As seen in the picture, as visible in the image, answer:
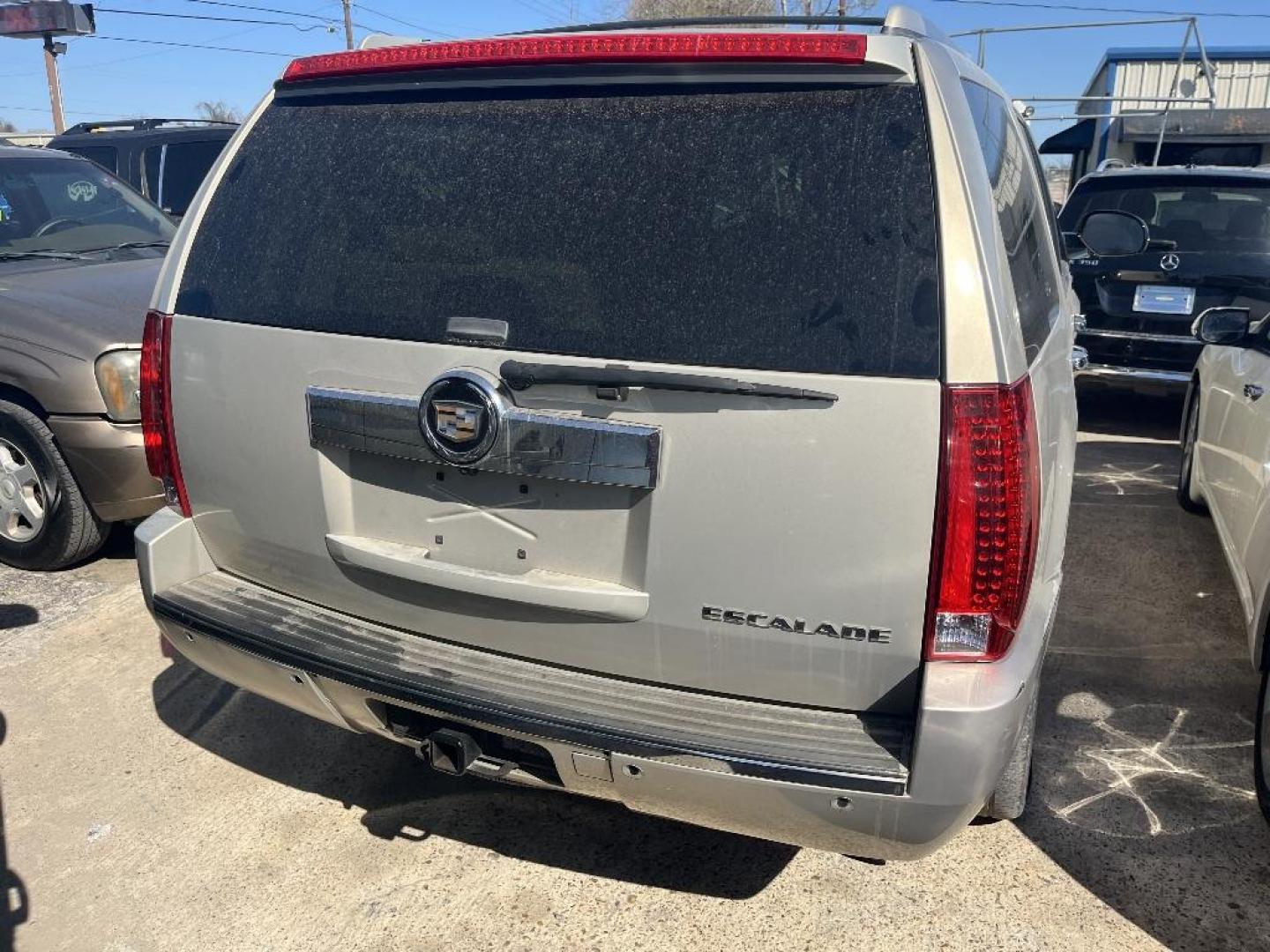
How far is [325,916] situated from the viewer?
2.64 metres

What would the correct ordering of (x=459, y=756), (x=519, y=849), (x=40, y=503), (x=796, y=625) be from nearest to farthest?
1. (x=796, y=625)
2. (x=459, y=756)
3. (x=519, y=849)
4. (x=40, y=503)

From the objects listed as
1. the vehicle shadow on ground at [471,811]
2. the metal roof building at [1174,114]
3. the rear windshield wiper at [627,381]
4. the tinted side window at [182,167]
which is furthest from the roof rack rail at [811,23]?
the metal roof building at [1174,114]

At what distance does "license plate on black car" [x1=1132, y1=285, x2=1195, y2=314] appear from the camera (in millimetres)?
6957

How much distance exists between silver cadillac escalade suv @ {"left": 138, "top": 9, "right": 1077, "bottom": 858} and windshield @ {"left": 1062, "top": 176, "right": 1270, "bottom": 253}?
17.7ft

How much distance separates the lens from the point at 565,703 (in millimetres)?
2182

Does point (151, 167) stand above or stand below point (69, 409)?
above

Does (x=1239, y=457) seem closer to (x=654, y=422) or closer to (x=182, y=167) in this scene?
(x=654, y=422)

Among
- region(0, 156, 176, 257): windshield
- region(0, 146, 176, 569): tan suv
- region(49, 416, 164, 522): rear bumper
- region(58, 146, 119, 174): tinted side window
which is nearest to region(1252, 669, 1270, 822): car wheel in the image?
region(0, 146, 176, 569): tan suv

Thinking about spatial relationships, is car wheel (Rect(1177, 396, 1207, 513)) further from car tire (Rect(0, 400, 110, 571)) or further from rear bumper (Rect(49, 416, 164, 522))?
car tire (Rect(0, 400, 110, 571))

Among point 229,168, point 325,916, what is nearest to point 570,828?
point 325,916

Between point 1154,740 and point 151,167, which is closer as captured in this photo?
point 1154,740

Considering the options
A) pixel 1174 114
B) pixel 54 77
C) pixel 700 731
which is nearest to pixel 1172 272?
pixel 700 731

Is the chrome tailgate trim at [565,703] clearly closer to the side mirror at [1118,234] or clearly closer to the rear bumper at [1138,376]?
the side mirror at [1118,234]

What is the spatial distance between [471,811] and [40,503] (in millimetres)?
2822
